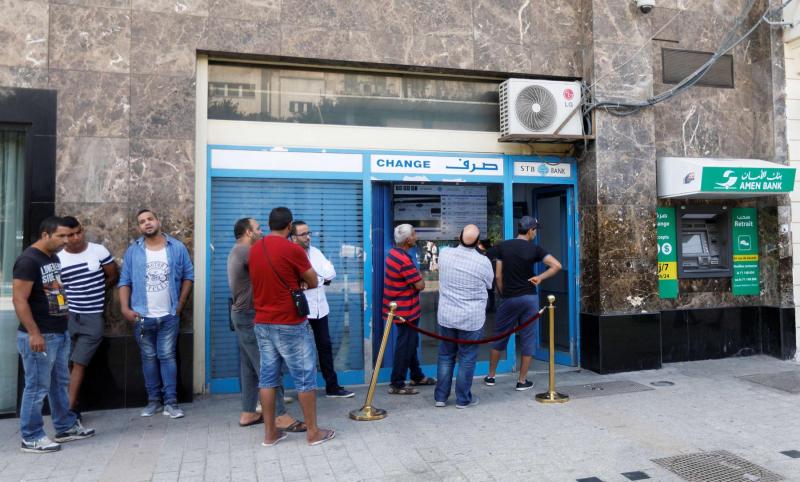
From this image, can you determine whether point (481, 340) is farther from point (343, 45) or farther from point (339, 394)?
point (343, 45)

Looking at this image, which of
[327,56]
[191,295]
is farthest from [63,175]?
[327,56]

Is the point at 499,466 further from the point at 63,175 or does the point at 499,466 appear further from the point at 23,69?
the point at 23,69

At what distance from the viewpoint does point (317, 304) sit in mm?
5785

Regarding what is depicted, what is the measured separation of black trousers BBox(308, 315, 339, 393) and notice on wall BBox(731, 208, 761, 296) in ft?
17.4

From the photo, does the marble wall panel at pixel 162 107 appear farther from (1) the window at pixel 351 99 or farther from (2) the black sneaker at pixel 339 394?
(2) the black sneaker at pixel 339 394

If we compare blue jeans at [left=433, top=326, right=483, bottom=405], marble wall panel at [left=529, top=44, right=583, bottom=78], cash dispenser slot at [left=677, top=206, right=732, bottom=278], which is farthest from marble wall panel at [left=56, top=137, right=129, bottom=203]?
cash dispenser slot at [left=677, top=206, right=732, bottom=278]

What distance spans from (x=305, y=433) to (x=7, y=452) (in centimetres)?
221

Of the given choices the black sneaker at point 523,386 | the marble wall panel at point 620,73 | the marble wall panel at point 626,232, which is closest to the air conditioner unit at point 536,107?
the marble wall panel at point 620,73

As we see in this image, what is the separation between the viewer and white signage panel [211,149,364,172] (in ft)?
20.3

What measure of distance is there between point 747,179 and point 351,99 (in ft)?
15.5

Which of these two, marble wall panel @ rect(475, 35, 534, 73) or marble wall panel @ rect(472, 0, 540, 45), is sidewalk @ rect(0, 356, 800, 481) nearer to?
marble wall panel @ rect(475, 35, 534, 73)

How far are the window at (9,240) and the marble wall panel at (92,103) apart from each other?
0.51 m

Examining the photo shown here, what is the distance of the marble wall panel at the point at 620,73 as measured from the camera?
22.8 feet

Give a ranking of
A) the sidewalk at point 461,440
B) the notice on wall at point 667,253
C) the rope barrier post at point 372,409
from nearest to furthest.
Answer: the sidewalk at point 461,440 < the rope barrier post at point 372,409 < the notice on wall at point 667,253
